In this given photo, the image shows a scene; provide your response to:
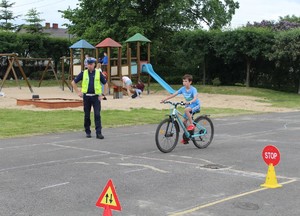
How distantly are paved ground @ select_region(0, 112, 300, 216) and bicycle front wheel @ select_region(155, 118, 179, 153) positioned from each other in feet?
0.65

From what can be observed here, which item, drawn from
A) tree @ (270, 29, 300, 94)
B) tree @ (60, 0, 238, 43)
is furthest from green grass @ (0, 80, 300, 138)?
tree @ (60, 0, 238, 43)

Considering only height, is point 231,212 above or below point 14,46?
below

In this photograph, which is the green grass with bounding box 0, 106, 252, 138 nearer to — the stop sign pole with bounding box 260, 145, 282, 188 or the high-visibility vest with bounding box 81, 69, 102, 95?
the high-visibility vest with bounding box 81, 69, 102, 95

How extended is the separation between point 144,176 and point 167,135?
242cm

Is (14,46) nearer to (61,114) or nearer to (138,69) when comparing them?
(138,69)

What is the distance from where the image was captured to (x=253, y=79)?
38594 mm

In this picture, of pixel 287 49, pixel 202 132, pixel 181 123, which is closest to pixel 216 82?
pixel 287 49

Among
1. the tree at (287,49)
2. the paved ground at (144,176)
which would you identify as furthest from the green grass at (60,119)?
the tree at (287,49)

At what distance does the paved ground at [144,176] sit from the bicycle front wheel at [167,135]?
7.7 inches

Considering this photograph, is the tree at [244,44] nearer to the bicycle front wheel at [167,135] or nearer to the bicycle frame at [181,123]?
the bicycle frame at [181,123]

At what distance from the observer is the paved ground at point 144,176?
18.8 ft

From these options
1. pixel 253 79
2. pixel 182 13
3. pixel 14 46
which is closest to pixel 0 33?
pixel 14 46

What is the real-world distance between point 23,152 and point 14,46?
108ft

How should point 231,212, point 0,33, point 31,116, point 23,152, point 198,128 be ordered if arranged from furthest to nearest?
point 0,33 → point 31,116 → point 198,128 → point 23,152 → point 231,212
